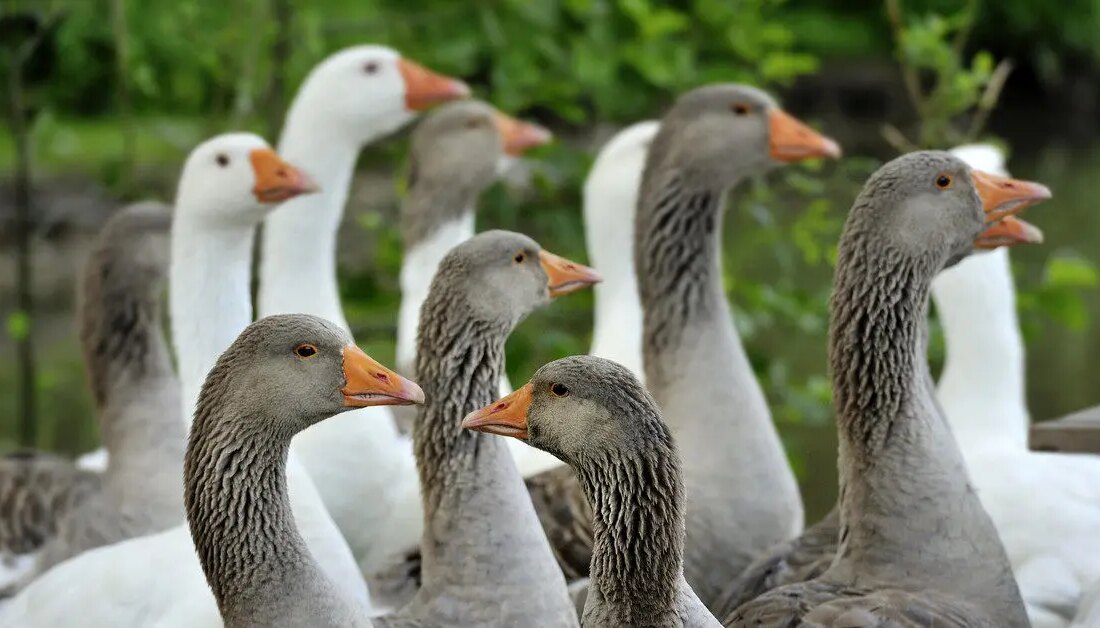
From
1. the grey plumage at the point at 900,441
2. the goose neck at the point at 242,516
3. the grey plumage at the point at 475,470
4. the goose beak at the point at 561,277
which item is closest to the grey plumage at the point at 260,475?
the goose neck at the point at 242,516

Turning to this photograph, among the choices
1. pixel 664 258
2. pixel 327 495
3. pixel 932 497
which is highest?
pixel 664 258

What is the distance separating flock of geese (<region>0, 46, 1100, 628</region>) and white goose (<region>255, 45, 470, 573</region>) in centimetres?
1

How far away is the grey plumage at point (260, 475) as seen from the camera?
4.34 metres

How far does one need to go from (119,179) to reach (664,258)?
3912 millimetres

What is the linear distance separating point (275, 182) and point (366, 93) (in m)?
1.39

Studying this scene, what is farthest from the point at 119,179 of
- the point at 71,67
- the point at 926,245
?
the point at 926,245

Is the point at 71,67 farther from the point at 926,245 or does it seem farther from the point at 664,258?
the point at 926,245

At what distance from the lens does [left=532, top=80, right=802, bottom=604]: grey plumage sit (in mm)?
6047

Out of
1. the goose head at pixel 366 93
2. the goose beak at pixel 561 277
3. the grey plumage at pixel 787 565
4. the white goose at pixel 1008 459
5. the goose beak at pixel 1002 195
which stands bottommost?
the grey plumage at pixel 787 565

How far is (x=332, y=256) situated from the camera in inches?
289

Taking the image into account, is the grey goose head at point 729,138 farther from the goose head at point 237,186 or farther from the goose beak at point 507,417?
the goose beak at point 507,417

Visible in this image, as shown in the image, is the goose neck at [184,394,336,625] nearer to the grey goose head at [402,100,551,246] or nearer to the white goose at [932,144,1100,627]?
the white goose at [932,144,1100,627]

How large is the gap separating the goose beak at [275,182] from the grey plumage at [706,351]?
1355 mm

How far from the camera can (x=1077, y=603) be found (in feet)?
18.1
